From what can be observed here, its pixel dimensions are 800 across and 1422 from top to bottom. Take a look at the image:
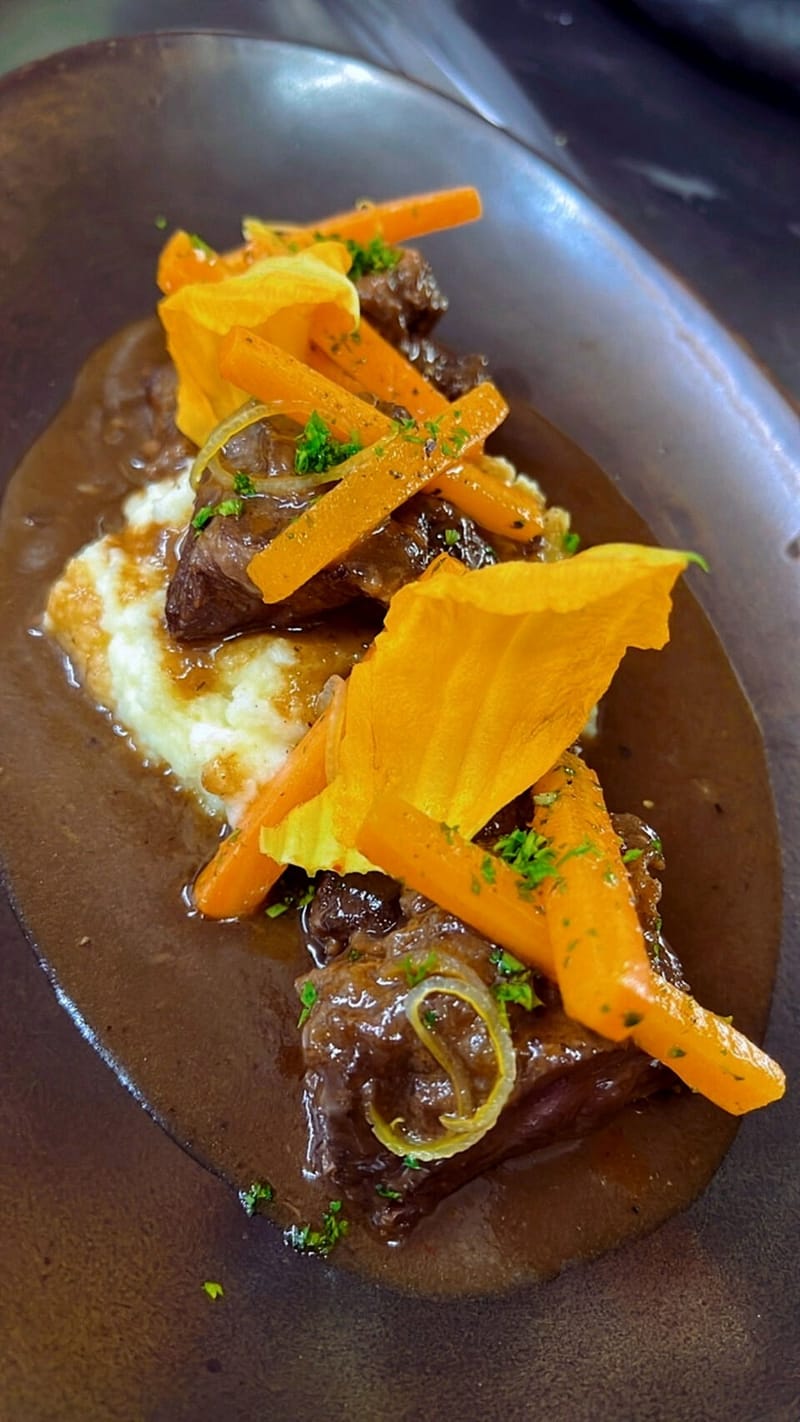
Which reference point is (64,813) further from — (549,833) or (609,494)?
(609,494)

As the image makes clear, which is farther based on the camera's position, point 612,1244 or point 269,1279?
point 612,1244

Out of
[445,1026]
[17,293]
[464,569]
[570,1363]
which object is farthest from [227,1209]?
[17,293]

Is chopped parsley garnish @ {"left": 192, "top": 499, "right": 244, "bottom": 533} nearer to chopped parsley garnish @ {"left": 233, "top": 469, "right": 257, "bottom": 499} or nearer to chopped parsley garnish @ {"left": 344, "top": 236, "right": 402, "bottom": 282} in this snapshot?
chopped parsley garnish @ {"left": 233, "top": 469, "right": 257, "bottom": 499}

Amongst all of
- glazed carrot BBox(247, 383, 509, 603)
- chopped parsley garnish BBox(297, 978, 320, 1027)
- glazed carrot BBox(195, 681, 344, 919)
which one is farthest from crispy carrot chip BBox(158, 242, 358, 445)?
chopped parsley garnish BBox(297, 978, 320, 1027)

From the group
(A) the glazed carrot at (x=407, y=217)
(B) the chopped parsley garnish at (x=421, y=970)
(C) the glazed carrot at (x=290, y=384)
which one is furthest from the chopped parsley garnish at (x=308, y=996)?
(A) the glazed carrot at (x=407, y=217)

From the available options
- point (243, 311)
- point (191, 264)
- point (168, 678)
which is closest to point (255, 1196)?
point (168, 678)

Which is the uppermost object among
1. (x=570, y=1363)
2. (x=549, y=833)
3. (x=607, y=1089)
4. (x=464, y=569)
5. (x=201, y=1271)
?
(x=464, y=569)

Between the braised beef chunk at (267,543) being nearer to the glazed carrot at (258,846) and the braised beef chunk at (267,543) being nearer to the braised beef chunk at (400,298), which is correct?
the glazed carrot at (258,846)
